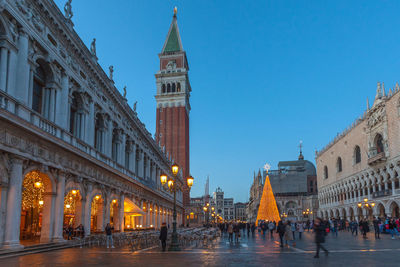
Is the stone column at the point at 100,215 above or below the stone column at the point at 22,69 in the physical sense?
below

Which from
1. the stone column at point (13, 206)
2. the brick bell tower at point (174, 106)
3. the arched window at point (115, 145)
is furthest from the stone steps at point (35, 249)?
the brick bell tower at point (174, 106)

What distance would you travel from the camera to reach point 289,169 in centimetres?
12256

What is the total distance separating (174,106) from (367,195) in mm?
47385

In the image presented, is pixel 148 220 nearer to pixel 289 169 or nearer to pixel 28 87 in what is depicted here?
pixel 28 87

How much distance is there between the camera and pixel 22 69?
664 inches

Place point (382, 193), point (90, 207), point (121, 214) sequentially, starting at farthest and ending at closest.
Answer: point (382, 193) < point (121, 214) < point (90, 207)

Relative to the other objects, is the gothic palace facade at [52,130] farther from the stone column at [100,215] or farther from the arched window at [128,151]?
the arched window at [128,151]

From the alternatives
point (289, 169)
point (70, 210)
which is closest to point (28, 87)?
point (70, 210)

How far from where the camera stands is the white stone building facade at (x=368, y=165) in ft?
153

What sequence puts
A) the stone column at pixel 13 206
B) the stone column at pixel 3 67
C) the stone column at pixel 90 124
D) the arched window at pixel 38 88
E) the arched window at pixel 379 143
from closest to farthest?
1. the stone column at pixel 13 206
2. the stone column at pixel 3 67
3. the arched window at pixel 38 88
4. the stone column at pixel 90 124
5. the arched window at pixel 379 143

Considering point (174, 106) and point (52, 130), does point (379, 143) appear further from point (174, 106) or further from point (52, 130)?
point (52, 130)

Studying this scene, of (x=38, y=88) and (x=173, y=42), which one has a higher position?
(x=173, y=42)

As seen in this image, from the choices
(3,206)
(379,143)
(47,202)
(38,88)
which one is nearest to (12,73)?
(38,88)

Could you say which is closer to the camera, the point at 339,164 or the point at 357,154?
the point at 357,154
